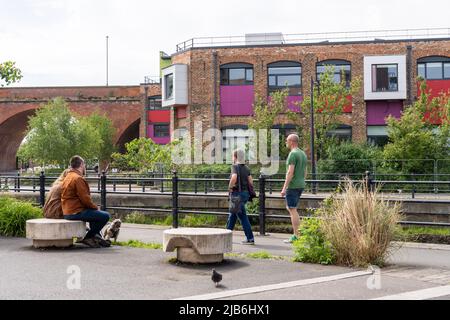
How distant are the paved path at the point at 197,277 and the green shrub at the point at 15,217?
78.5 inches

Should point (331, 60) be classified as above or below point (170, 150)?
above

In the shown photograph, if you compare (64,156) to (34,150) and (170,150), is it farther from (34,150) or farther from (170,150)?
(170,150)

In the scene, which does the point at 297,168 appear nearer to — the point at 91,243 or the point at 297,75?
the point at 91,243

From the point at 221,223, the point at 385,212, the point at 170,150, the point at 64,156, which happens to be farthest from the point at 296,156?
the point at 64,156

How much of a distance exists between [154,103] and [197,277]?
51.4 metres

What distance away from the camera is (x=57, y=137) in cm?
4975

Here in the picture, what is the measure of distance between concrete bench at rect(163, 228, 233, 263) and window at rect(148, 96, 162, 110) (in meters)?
49.8

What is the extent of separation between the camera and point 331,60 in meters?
41.8

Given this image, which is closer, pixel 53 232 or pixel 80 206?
pixel 53 232

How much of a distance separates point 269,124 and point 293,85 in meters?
5.18

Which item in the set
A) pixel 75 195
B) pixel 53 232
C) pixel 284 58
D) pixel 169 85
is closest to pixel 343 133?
pixel 284 58

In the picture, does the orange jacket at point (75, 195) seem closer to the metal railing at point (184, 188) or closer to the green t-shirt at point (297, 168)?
the metal railing at point (184, 188)

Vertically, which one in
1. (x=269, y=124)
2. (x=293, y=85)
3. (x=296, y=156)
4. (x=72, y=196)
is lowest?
(x=72, y=196)

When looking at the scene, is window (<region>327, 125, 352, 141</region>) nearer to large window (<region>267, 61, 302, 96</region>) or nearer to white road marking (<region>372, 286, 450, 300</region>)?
large window (<region>267, 61, 302, 96</region>)
